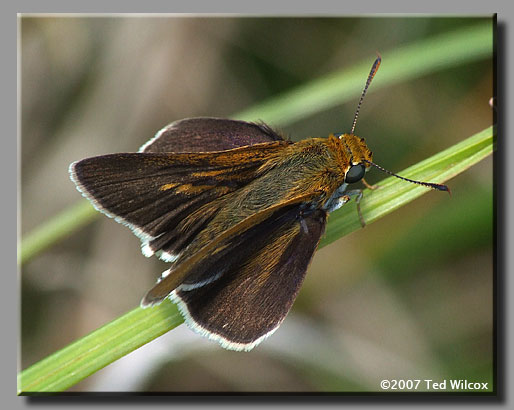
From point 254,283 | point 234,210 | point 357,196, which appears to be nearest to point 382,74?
point 357,196

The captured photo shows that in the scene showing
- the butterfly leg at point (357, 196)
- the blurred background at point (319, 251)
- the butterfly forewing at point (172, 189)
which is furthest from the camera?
the blurred background at point (319, 251)

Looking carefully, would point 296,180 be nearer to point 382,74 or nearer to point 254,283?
point 254,283

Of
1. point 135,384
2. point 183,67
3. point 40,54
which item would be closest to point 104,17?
point 40,54

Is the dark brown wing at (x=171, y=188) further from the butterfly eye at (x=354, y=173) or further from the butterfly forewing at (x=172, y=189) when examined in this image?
the butterfly eye at (x=354, y=173)

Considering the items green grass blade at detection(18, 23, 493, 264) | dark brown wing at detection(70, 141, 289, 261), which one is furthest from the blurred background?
dark brown wing at detection(70, 141, 289, 261)

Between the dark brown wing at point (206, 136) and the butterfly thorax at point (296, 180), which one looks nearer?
the butterfly thorax at point (296, 180)

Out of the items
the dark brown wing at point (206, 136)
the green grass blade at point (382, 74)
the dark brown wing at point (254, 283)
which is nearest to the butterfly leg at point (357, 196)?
the dark brown wing at point (254, 283)

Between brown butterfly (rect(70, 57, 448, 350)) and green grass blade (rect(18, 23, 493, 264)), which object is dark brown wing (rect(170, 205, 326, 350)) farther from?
green grass blade (rect(18, 23, 493, 264))
